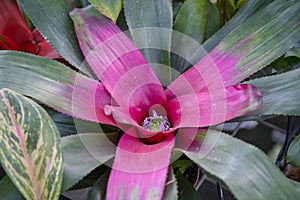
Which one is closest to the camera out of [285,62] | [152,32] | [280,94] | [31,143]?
[31,143]

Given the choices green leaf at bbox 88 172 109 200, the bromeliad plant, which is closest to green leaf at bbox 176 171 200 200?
the bromeliad plant

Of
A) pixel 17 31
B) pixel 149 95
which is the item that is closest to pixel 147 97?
pixel 149 95

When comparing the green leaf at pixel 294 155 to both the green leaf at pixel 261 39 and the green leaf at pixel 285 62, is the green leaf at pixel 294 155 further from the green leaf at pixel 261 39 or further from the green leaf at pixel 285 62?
the green leaf at pixel 285 62

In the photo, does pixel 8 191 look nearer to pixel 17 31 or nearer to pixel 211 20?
pixel 17 31

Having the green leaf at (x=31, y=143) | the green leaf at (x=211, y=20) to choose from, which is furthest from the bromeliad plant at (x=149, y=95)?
the green leaf at (x=211, y=20)

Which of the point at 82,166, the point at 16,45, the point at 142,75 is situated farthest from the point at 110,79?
the point at 16,45

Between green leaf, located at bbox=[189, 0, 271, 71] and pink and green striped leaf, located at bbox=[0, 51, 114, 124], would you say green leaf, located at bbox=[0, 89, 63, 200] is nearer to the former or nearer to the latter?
pink and green striped leaf, located at bbox=[0, 51, 114, 124]
